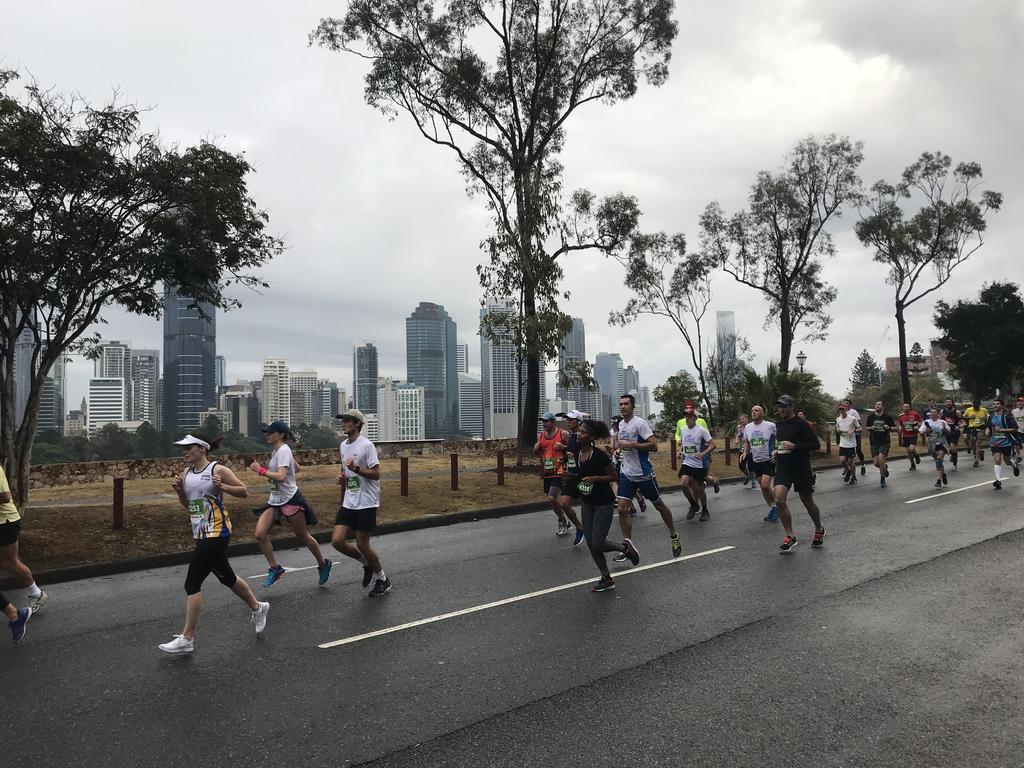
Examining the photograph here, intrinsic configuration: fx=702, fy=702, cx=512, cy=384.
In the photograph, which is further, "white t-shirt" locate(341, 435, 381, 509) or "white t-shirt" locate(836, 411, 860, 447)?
"white t-shirt" locate(836, 411, 860, 447)

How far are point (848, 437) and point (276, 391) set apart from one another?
132m

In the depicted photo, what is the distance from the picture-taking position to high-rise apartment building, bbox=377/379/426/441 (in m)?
163

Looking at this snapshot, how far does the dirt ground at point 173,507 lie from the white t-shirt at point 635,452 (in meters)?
5.42

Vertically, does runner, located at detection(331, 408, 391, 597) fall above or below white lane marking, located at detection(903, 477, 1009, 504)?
above

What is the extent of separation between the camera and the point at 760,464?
11.0m

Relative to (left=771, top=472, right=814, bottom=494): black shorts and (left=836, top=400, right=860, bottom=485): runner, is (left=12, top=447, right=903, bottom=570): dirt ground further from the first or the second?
(left=771, top=472, right=814, bottom=494): black shorts

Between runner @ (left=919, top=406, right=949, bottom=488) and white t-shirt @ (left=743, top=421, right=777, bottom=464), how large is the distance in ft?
22.0

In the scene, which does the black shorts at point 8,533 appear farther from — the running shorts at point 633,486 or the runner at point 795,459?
the runner at point 795,459

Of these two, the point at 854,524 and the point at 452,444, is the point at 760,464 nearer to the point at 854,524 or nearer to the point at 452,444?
the point at 854,524

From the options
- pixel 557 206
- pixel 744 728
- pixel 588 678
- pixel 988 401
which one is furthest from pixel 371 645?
pixel 988 401

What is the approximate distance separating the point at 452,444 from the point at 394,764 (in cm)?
2491

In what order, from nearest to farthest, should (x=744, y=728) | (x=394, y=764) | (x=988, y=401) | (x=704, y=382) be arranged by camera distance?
(x=394, y=764)
(x=744, y=728)
(x=704, y=382)
(x=988, y=401)

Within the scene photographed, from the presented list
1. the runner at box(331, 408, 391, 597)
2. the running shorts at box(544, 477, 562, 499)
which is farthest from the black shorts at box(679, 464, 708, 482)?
the runner at box(331, 408, 391, 597)

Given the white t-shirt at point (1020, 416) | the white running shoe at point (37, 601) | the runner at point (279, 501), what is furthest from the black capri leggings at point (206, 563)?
the white t-shirt at point (1020, 416)
